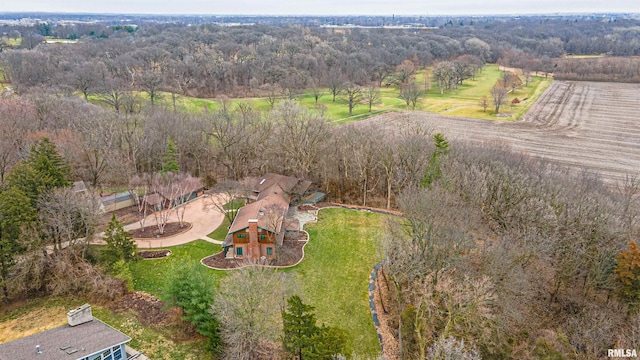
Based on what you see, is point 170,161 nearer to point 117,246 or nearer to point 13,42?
point 117,246

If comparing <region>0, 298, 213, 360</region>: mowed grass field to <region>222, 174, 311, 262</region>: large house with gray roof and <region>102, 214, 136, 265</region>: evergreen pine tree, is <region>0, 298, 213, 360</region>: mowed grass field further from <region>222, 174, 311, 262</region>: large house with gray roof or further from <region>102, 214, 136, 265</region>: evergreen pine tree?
<region>222, 174, 311, 262</region>: large house with gray roof

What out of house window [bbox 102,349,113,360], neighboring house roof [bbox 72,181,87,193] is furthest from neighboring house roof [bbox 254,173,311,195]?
house window [bbox 102,349,113,360]

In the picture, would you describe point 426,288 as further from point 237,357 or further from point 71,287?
point 71,287

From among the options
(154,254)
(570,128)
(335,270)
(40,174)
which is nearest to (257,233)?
(335,270)

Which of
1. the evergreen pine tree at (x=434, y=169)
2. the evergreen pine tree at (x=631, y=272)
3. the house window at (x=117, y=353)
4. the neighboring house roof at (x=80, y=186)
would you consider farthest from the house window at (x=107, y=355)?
the evergreen pine tree at (x=631, y=272)

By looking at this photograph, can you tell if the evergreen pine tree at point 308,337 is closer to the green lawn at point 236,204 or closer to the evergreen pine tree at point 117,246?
the evergreen pine tree at point 117,246

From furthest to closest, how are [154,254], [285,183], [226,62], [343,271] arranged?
[226,62]
[285,183]
[154,254]
[343,271]
